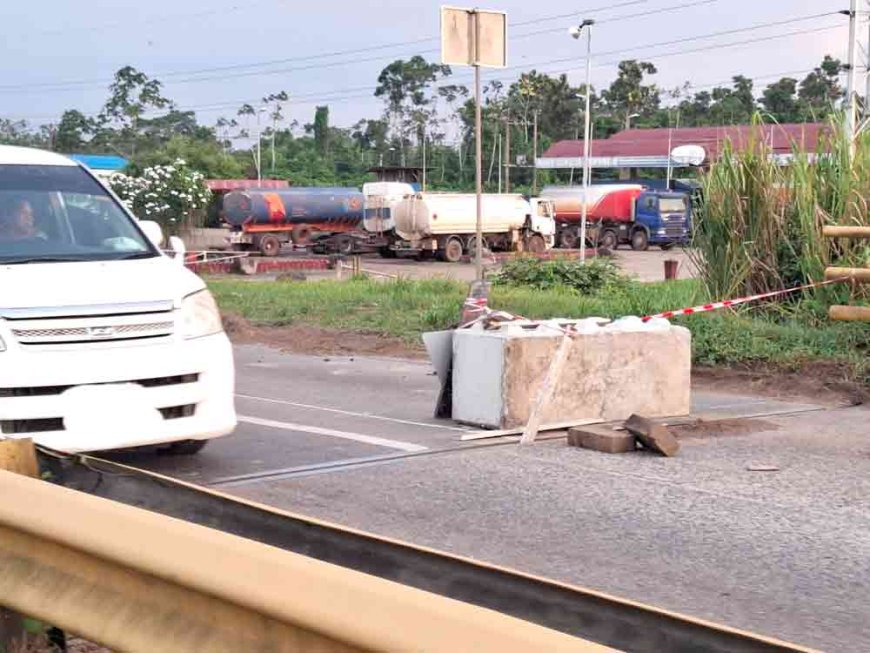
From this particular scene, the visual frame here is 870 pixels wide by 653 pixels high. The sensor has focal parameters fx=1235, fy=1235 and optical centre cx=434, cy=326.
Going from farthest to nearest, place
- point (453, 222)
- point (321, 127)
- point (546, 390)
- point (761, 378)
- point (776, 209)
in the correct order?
1. point (321, 127)
2. point (453, 222)
3. point (776, 209)
4. point (761, 378)
5. point (546, 390)

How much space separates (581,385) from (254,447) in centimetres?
244

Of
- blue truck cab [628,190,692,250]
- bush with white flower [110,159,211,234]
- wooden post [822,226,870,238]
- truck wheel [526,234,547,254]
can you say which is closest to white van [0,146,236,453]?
wooden post [822,226,870,238]

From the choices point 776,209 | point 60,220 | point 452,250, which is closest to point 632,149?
point 452,250

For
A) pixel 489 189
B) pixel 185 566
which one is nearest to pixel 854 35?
pixel 185 566

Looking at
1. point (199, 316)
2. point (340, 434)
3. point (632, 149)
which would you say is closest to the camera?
point (199, 316)

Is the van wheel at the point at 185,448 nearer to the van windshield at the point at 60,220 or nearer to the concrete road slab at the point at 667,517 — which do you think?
the concrete road slab at the point at 667,517

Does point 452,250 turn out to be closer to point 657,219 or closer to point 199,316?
point 657,219

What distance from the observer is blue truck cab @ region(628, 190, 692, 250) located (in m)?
55.5

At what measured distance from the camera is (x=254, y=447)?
8570 millimetres

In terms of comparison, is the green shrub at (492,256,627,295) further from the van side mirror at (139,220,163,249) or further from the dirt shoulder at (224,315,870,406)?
the van side mirror at (139,220,163,249)

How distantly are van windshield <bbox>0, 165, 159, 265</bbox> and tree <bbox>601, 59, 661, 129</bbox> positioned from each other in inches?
3729

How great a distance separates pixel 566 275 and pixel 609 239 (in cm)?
3443

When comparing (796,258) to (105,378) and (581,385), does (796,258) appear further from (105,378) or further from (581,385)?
(105,378)

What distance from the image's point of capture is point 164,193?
49344 mm
